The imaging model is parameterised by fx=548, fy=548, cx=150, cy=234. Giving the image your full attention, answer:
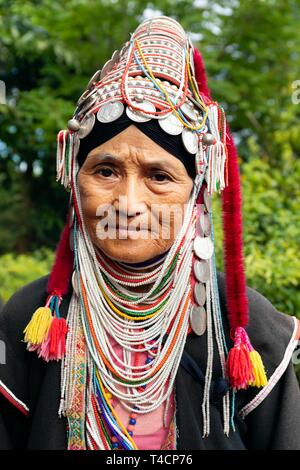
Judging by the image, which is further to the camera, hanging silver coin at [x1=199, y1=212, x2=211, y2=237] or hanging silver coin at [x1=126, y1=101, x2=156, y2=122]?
hanging silver coin at [x1=199, y1=212, x2=211, y2=237]

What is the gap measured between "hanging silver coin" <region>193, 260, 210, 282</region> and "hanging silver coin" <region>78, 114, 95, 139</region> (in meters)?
0.54

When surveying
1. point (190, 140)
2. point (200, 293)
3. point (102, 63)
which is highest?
point (102, 63)

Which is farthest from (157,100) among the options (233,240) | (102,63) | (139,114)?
(102,63)

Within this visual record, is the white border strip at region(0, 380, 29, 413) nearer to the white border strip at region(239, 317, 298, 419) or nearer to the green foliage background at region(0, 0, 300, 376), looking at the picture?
the white border strip at region(239, 317, 298, 419)

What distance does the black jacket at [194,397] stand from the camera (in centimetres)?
168

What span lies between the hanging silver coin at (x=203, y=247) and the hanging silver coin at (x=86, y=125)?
0.49 metres

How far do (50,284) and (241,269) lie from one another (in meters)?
0.64

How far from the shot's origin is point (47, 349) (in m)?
1.72

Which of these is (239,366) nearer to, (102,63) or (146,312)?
(146,312)

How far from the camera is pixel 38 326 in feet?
5.65

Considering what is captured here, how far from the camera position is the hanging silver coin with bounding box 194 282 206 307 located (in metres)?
1.78

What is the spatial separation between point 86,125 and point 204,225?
1.63ft

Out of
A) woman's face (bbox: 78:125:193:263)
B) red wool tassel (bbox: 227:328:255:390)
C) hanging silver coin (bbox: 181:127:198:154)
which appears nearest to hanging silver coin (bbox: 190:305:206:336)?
red wool tassel (bbox: 227:328:255:390)

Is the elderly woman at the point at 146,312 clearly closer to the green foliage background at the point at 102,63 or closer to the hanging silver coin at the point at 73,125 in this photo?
the hanging silver coin at the point at 73,125
